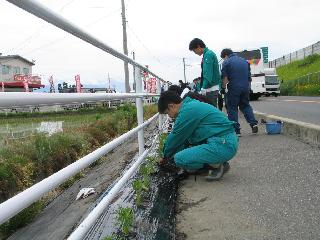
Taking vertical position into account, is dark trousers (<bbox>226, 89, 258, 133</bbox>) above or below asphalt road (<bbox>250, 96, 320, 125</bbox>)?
above

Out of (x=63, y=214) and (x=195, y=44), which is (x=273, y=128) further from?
(x=63, y=214)

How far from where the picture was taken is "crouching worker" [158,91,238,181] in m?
4.32

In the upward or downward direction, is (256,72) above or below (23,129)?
above

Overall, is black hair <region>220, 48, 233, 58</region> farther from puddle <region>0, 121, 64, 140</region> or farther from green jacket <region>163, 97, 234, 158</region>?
green jacket <region>163, 97, 234, 158</region>

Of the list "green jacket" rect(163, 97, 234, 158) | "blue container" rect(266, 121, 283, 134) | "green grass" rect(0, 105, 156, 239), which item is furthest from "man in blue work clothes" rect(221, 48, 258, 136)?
"green jacket" rect(163, 97, 234, 158)

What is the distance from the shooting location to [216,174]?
433 cm

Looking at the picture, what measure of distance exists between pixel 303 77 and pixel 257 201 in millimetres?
35294

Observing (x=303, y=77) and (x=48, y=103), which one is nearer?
(x=48, y=103)

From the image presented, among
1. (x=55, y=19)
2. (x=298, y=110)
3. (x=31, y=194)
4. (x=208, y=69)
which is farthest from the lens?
(x=298, y=110)

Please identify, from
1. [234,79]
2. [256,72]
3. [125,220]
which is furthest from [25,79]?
[256,72]

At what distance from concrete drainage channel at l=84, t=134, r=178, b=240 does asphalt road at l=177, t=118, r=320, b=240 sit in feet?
0.29

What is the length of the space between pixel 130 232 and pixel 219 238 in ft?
1.96

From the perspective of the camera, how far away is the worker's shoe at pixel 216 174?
14.1ft

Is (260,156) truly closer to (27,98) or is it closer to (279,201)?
(279,201)
